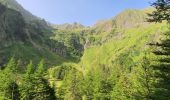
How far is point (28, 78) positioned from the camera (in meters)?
88.1

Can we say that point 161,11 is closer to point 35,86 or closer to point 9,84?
point 35,86

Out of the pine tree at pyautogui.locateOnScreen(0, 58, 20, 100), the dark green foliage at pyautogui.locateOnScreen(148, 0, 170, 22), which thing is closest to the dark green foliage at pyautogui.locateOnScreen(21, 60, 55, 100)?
the pine tree at pyautogui.locateOnScreen(0, 58, 20, 100)

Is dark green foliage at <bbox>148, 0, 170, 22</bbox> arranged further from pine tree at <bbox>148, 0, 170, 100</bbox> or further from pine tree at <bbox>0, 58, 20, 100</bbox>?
pine tree at <bbox>0, 58, 20, 100</bbox>

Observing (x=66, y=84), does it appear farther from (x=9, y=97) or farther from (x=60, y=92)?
(x=9, y=97)

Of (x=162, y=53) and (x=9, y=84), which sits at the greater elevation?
(x=162, y=53)

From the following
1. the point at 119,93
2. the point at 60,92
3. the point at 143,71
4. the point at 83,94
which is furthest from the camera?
the point at 83,94

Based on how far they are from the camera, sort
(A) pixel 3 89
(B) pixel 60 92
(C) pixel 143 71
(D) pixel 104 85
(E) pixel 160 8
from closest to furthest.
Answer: (E) pixel 160 8, (C) pixel 143 71, (A) pixel 3 89, (D) pixel 104 85, (B) pixel 60 92

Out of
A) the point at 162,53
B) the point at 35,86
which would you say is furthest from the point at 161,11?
the point at 35,86

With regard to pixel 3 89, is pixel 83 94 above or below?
below

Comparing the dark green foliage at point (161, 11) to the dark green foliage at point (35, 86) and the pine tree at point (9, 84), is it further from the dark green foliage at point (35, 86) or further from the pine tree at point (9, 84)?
the pine tree at point (9, 84)

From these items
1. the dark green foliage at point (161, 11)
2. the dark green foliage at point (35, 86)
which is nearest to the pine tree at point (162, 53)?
the dark green foliage at point (161, 11)

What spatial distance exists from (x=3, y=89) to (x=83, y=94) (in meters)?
41.4

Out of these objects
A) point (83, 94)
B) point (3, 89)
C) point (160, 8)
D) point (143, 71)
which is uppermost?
point (160, 8)

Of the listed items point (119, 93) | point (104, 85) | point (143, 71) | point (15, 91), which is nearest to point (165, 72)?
point (143, 71)
